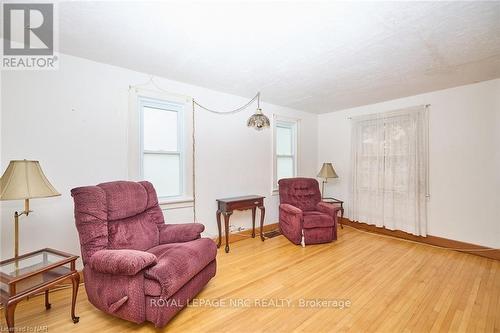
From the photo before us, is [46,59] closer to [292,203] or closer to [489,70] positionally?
[292,203]

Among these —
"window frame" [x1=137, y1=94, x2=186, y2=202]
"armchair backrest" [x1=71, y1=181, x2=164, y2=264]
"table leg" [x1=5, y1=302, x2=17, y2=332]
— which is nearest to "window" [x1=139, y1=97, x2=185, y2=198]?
"window frame" [x1=137, y1=94, x2=186, y2=202]

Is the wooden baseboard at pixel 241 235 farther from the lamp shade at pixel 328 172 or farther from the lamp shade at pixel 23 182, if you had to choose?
the lamp shade at pixel 23 182

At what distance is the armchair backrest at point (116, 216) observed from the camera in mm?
1836

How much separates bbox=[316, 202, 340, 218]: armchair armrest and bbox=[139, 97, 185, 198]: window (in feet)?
7.51

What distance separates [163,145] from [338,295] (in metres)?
2.73

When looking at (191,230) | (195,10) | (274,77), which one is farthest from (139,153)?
(274,77)

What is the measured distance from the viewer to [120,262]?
1.57 metres

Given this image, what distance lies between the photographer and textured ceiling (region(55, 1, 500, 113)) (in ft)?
5.49

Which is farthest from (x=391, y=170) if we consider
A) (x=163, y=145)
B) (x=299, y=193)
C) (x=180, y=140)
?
(x=163, y=145)

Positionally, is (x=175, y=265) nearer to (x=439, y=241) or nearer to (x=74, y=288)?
(x=74, y=288)

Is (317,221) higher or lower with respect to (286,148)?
lower

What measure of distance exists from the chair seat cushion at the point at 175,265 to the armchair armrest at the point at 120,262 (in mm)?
103

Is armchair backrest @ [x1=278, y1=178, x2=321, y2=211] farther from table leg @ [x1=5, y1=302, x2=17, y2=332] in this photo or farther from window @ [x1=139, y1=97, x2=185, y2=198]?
table leg @ [x1=5, y1=302, x2=17, y2=332]

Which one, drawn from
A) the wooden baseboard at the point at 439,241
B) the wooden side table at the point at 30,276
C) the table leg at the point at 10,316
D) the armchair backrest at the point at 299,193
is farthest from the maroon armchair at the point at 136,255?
the wooden baseboard at the point at 439,241
